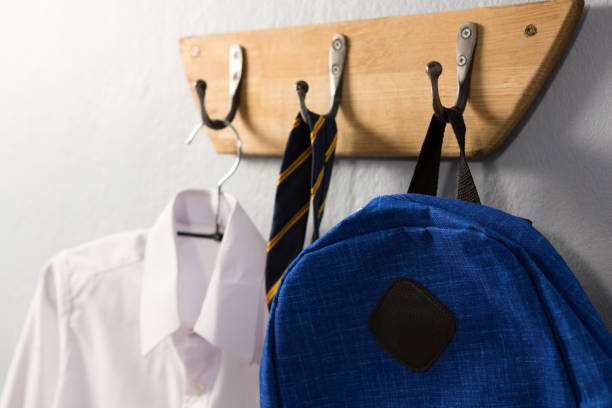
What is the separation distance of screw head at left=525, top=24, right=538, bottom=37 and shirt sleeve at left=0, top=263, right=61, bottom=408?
0.53m

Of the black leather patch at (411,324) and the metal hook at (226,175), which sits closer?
the black leather patch at (411,324)

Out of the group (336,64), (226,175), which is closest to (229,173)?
(226,175)

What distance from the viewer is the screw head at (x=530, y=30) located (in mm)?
408

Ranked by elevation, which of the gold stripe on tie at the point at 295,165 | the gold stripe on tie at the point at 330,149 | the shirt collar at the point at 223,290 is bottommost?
the shirt collar at the point at 223,290

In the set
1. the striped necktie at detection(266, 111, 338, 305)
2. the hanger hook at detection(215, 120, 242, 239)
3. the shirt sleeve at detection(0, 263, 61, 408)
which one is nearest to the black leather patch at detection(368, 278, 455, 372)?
the striped necktie at detection(266, 111, 338, 305)

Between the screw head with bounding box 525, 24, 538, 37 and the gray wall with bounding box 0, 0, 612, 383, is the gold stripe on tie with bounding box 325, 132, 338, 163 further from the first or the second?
the screw head with bounding box 525, 24, 538, 37

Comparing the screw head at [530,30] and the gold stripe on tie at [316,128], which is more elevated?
the screw head at [530,30]

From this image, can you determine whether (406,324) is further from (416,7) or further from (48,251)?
(48,251)

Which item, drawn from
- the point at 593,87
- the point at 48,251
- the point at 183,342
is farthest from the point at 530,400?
the point at 48,251

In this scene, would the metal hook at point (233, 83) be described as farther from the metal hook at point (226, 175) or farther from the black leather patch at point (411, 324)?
the black leather patch at point (411, 324)

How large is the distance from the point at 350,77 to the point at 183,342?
0.33 metres

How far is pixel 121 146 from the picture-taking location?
0.69 meters

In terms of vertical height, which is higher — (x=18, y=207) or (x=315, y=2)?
(x=315, y=2)

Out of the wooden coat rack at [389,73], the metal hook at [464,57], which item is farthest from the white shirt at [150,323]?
the metal hook at [464,57]
